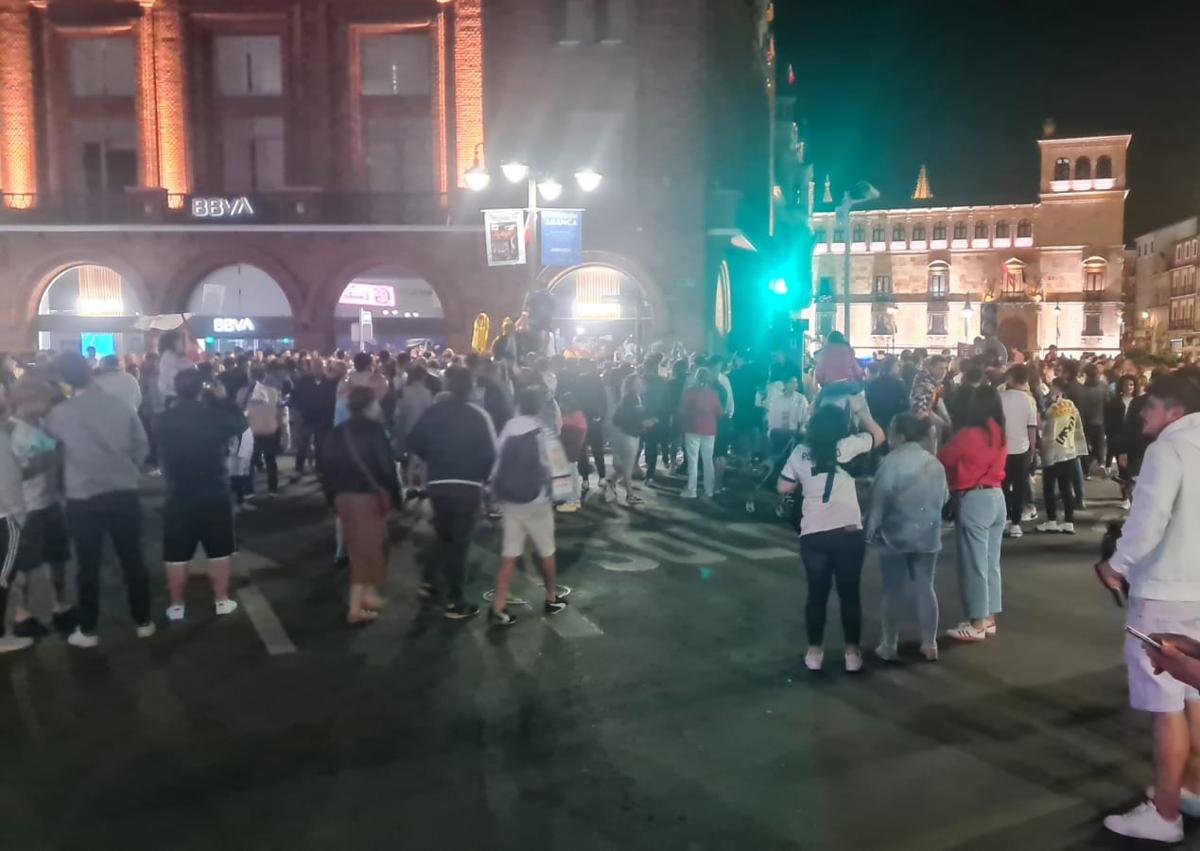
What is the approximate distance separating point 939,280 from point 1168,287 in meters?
28.2

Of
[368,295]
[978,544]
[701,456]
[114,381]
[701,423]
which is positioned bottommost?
[978,544]

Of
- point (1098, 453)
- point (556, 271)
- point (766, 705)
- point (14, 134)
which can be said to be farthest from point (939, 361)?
point (14, 134)

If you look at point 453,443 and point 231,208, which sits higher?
point 231,208

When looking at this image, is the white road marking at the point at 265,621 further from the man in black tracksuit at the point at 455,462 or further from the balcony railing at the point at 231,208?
the balcony railing at the point at 231,208

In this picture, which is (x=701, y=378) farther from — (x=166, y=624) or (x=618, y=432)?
(x=166, y=624)

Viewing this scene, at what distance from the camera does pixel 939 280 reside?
277 ft

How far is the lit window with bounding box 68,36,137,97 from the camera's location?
86.5 ft

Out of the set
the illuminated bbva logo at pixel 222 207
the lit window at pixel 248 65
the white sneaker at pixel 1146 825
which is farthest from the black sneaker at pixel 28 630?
the lit window at pixel 248 65

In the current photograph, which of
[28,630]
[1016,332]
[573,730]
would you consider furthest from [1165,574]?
[1016,332]

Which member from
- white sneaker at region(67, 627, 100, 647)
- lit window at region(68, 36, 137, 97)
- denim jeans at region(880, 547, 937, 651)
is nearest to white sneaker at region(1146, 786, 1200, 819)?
denim jeans at region(880, 547, 937, 651)

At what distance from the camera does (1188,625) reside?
4.18 metres

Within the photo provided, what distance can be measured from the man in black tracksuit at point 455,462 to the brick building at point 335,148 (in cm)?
1793

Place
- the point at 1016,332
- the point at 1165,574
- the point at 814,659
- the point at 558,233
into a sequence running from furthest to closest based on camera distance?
the point at 1016,332 → the point at 558,233 → the point at 814,659 → the point at 1165,574

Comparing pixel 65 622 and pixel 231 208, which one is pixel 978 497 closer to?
pixel 65 622
